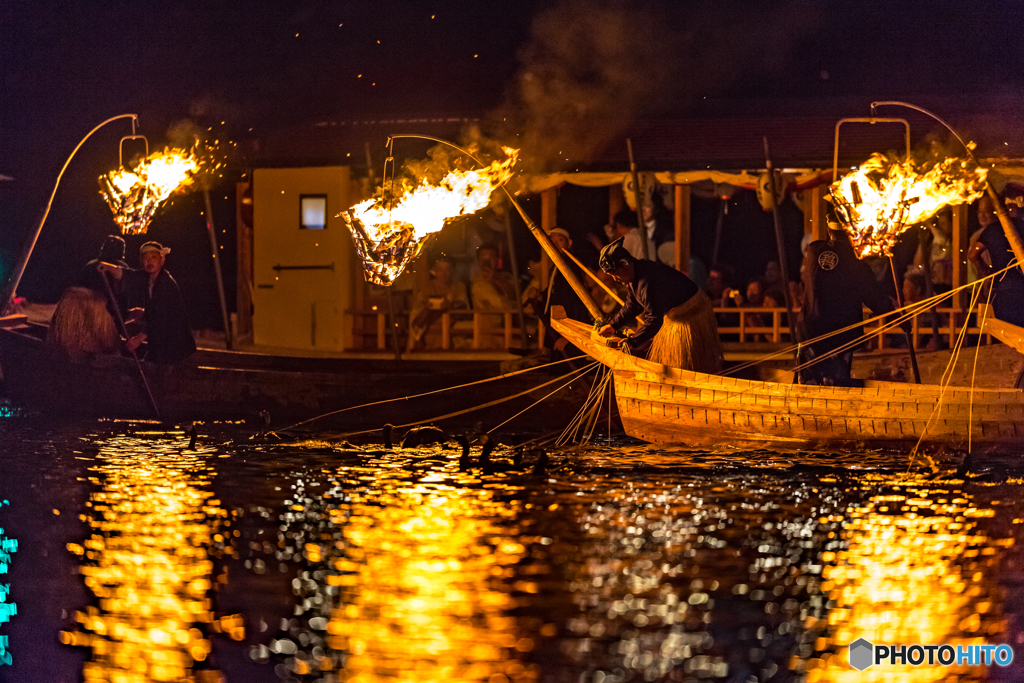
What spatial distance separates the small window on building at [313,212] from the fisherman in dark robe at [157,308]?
2163mm

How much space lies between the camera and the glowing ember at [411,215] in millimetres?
14258

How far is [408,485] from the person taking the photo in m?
11.2

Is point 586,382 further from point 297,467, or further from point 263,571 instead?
point 263,571

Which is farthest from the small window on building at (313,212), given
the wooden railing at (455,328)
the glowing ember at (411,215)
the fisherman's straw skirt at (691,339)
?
the fisherman's straw skirt at (691,339)

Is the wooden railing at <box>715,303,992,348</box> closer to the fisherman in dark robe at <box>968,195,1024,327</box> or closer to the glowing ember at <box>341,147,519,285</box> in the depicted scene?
the fisherman in dark robe at <box>968,195,1024,327</box>

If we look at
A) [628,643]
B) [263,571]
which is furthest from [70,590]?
[628,643]

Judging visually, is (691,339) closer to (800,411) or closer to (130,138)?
(800,411)

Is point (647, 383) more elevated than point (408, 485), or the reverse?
point (647, 383)

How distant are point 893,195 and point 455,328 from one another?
5836 millimetres

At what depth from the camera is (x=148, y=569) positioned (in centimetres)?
810

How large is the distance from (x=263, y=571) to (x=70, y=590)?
1.13 metres

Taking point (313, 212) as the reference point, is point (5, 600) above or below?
below

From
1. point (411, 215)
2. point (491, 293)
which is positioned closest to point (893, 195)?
point (491, 293)

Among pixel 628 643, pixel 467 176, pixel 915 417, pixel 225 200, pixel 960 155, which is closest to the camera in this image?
pixel 628 643
